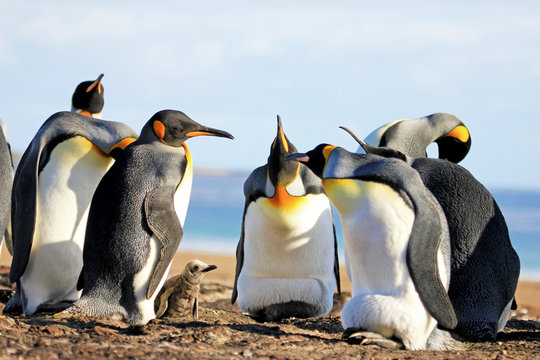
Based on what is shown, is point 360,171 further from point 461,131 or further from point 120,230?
point 461,131

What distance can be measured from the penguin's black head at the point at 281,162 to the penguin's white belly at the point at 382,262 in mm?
→ 1294

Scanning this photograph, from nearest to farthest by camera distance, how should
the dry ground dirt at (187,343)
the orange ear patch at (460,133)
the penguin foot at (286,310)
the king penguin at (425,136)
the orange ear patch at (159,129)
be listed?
the dry ground dirt at (187,343) < the orange ear patch at (159,129) < the penguin foot at (286,310) < the king penguin at (425,136) < the orange ear patch at (460,133)

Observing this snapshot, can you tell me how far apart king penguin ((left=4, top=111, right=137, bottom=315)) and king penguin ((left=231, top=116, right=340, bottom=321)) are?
108 centimetres

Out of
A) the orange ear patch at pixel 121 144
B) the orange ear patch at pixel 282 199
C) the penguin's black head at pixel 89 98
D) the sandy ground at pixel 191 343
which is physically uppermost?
the penguin's black head at pixel 89 98

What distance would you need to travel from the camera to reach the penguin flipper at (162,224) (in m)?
4.99

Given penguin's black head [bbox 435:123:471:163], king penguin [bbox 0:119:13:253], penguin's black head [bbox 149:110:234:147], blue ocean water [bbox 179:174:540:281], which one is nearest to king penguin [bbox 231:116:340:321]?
penguin's black head [bbox 149:110:234:147]

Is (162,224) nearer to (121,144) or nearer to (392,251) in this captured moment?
(121,144)

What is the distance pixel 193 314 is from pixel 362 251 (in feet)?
5.85

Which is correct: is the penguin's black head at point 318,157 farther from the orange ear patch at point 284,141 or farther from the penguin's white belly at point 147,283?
the penguin's white belly at point 147,283

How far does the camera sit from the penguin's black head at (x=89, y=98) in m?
7.59

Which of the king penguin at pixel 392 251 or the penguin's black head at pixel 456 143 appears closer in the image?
the king penguin at pixel 392 251

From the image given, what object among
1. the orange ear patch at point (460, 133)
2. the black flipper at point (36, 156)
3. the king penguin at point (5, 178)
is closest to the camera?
the black flipper at point (36, 156)

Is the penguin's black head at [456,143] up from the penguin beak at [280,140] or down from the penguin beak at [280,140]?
up

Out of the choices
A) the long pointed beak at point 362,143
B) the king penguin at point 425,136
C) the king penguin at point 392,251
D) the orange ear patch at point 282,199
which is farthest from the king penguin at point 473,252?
the king penguin at point 425,136
